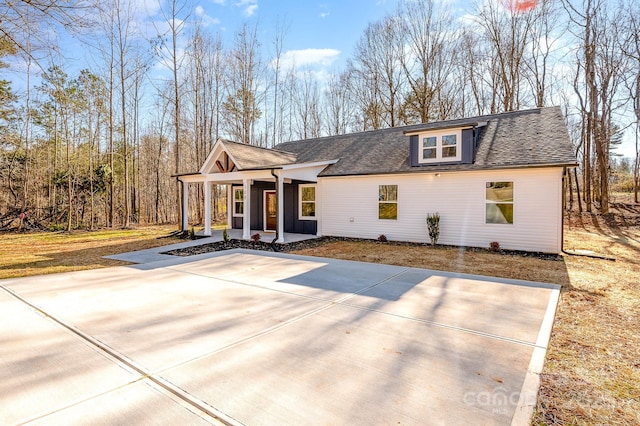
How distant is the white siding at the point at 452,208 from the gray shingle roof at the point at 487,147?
0.30m

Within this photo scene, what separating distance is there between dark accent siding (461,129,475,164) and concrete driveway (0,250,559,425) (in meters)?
5.70

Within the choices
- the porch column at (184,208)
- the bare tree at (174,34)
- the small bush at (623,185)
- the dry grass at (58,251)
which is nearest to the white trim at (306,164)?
the dry grass at (58,251)

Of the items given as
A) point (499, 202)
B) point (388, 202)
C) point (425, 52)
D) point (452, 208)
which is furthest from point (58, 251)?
point (425, 52)

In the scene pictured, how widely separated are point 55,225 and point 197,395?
63.9 feet

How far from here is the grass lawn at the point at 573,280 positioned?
8.09ft

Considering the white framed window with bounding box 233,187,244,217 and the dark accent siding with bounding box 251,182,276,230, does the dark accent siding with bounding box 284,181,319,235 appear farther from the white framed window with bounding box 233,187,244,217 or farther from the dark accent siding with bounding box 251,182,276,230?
the white framed window with bounding box 233,187,244,217

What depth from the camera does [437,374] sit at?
9.04 feet

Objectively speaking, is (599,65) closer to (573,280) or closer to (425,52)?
(425,52)

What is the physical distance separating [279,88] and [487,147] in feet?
57.9

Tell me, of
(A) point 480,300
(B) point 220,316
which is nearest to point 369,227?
(A) point 480,300

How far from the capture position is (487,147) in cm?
1086

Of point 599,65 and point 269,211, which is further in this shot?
point 599,65

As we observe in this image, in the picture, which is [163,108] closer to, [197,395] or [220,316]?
[220,316]

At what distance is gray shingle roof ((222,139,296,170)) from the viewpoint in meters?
11.4
